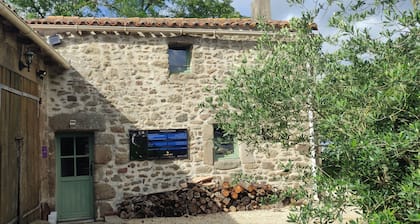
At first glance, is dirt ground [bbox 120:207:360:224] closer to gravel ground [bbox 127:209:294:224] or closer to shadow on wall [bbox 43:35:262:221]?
gravel ground [bbox 127:209:294:224]

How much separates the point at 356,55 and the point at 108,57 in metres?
5.88

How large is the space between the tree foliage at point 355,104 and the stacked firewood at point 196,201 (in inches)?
175

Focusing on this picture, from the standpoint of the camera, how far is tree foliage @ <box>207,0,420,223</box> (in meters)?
2.35

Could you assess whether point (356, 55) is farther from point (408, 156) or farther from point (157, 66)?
point (157, 66)

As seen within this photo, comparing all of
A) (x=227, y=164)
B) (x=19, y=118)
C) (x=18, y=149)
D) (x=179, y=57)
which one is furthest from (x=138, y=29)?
(x=18, y=149)

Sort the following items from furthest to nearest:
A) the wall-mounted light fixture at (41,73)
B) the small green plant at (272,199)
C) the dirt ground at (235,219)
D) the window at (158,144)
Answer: the window at (158,144) → the dirt ground at (235,219) → the wall-mounted light fixture at (41,73) → the small green plant at (272,199)

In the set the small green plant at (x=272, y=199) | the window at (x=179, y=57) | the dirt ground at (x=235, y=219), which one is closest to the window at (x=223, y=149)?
→ the dirt ground at (x=235, y=219)

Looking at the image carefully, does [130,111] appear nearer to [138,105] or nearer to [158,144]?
[138,105]

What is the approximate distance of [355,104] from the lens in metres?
2.62

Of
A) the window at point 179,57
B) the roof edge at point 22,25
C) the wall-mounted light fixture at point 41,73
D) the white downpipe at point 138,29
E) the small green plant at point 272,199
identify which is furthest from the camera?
the window at point 179,57

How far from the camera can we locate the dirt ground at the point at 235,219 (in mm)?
6898

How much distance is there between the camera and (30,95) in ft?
19.9

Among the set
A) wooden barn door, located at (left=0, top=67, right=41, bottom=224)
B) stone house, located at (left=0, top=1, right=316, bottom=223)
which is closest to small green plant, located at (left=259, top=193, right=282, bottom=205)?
stone house, located at (left=0, top=1, right=316, bottom=223)

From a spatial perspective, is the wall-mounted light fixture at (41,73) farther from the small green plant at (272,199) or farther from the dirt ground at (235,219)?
the small green plant at (272,199)
